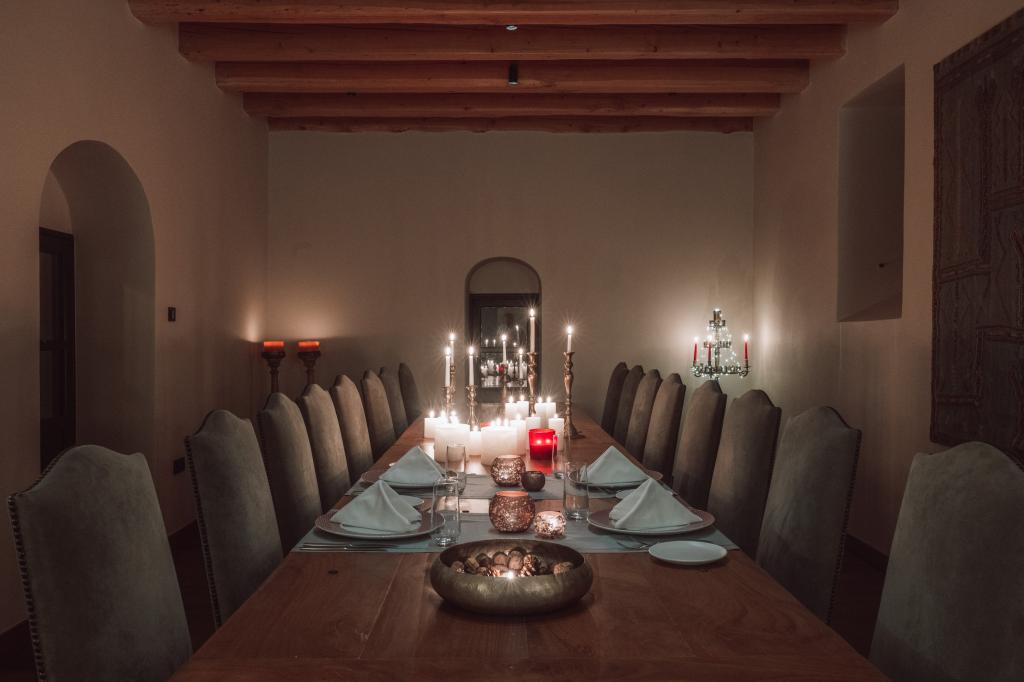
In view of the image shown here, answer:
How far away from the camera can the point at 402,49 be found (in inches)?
178

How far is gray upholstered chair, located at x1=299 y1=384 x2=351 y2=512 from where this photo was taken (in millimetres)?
2902

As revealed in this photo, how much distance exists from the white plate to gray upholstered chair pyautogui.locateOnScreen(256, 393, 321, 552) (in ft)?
3.78

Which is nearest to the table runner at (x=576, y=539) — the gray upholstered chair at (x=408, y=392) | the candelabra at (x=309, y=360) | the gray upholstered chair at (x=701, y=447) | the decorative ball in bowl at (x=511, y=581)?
the decorative ball in bowl at (x=511, y=581)

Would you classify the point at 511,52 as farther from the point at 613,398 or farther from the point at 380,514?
the point at 380,514

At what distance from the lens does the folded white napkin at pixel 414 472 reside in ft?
7.89

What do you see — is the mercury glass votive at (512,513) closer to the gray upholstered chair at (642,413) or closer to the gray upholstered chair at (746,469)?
the gray upholstered chair at (746,469)

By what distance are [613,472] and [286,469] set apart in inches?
37.6

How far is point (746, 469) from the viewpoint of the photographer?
2463mm

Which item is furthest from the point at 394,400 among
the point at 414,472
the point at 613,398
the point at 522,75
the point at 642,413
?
the point at 414,472

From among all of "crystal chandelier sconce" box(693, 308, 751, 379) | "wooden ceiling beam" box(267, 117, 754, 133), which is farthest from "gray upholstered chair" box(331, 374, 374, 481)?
"wooden ceiling beam" box(267, 117, 754, 133)

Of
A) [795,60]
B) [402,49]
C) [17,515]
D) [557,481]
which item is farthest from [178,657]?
[795,60]

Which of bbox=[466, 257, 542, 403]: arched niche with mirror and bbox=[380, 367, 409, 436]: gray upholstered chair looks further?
bbox=[466, 257, 542, 403]: arched niche with mirror

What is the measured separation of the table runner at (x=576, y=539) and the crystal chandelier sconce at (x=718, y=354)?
13.9ft

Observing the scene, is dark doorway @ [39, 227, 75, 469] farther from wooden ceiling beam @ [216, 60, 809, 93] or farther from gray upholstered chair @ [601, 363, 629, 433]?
gray upholstered chair @ [601, 363, 629, 433]
